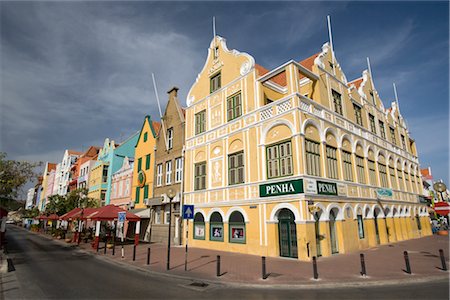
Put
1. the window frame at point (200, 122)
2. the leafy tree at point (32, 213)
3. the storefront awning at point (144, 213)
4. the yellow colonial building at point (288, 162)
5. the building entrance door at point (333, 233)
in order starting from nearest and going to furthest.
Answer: the yellow colonial building at point (288, 162) < the building entrance door at point (333, 233) < the window frame at point (200, 122) < the storefront awning at point (144, 213) < the leafy tree at point (32, 213)

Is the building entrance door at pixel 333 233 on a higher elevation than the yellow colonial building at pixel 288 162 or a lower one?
lower

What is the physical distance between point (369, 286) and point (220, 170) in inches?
498

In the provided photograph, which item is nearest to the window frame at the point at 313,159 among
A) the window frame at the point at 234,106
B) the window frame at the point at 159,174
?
the window frame at the point at 234,106

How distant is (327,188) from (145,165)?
20.9m

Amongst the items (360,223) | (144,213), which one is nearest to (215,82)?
(144,213)

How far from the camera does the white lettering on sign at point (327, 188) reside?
15175 millimetres

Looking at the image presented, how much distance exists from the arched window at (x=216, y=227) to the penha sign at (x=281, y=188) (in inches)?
186

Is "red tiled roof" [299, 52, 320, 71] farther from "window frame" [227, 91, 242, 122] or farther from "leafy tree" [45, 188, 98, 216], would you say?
"leafy tree" [45, 188, 98, 216]

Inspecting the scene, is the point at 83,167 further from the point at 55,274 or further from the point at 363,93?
the point at 363,93

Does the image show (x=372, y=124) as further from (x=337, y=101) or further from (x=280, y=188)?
(x=280, y=188)

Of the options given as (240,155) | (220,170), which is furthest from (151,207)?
(240,155)

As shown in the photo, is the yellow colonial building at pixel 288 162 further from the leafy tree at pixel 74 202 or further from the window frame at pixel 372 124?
the leafy tree at pixel 74 202

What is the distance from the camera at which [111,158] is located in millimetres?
38719

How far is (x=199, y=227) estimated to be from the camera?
21.0m
